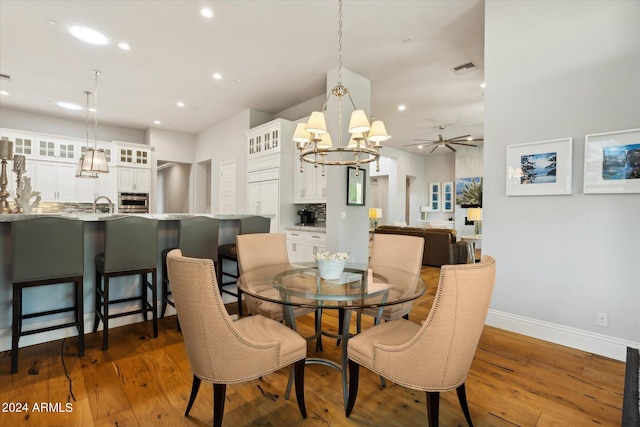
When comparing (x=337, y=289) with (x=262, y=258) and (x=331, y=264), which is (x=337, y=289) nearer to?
(x=331, y=264)

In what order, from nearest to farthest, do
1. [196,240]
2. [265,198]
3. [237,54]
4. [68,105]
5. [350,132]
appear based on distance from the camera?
[350,132] → [196,240] → [237,54] → [265,198] → [68,105]

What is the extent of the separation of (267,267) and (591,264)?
2617mm

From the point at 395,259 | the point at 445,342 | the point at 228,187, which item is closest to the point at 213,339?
the point at 445,342

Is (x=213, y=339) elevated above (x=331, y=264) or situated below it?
below

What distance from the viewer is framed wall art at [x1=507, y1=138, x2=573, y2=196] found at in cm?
254

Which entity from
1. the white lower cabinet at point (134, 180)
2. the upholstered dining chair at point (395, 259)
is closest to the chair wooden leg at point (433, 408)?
the upholstered dining chair at point (395, 259)

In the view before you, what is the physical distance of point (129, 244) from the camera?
2525 millimetres

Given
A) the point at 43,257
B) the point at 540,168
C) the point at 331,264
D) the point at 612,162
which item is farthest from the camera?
the point at 540,168

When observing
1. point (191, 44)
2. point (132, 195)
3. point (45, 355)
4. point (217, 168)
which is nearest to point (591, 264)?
point (45, 355)

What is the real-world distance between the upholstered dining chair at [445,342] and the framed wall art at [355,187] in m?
3.03

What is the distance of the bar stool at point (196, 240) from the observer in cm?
284

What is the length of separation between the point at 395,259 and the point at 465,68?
3.34 metres

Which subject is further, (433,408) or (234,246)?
(234,246)

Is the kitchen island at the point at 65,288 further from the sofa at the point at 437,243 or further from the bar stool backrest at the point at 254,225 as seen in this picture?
the sofa at the point at 437,243
